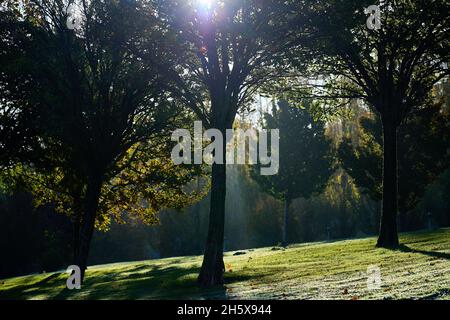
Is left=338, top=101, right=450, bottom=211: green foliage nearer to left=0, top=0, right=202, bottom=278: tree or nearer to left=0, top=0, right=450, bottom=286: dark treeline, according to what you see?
left=0, top=0, right=450, bottom=286: dark treeline

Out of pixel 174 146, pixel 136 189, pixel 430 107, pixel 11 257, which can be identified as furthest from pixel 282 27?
pixel 11 257

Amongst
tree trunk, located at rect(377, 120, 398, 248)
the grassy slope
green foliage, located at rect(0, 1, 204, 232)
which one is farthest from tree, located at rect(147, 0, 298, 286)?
tree trunk, located at rect(377, 120, 398, 248)

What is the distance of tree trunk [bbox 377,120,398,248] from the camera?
2567cm

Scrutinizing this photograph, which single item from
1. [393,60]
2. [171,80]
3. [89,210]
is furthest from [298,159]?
[171,80]

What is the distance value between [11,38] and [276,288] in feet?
50.0

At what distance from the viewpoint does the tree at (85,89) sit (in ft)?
65.7

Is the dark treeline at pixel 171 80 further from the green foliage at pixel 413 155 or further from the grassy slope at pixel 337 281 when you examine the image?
the green foliage at pixel 413 155

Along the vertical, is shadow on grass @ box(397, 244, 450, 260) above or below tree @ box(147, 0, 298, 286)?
below

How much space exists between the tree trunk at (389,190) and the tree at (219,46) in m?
8.32

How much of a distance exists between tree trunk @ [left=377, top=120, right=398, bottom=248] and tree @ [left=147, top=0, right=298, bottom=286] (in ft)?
27.3

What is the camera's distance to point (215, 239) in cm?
1844

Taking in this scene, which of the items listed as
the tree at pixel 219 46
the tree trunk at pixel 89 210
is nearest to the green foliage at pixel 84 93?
the tree trunk at pixel 89 210

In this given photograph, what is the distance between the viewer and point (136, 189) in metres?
28.7

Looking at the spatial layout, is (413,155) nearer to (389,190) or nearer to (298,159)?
(298,159)
